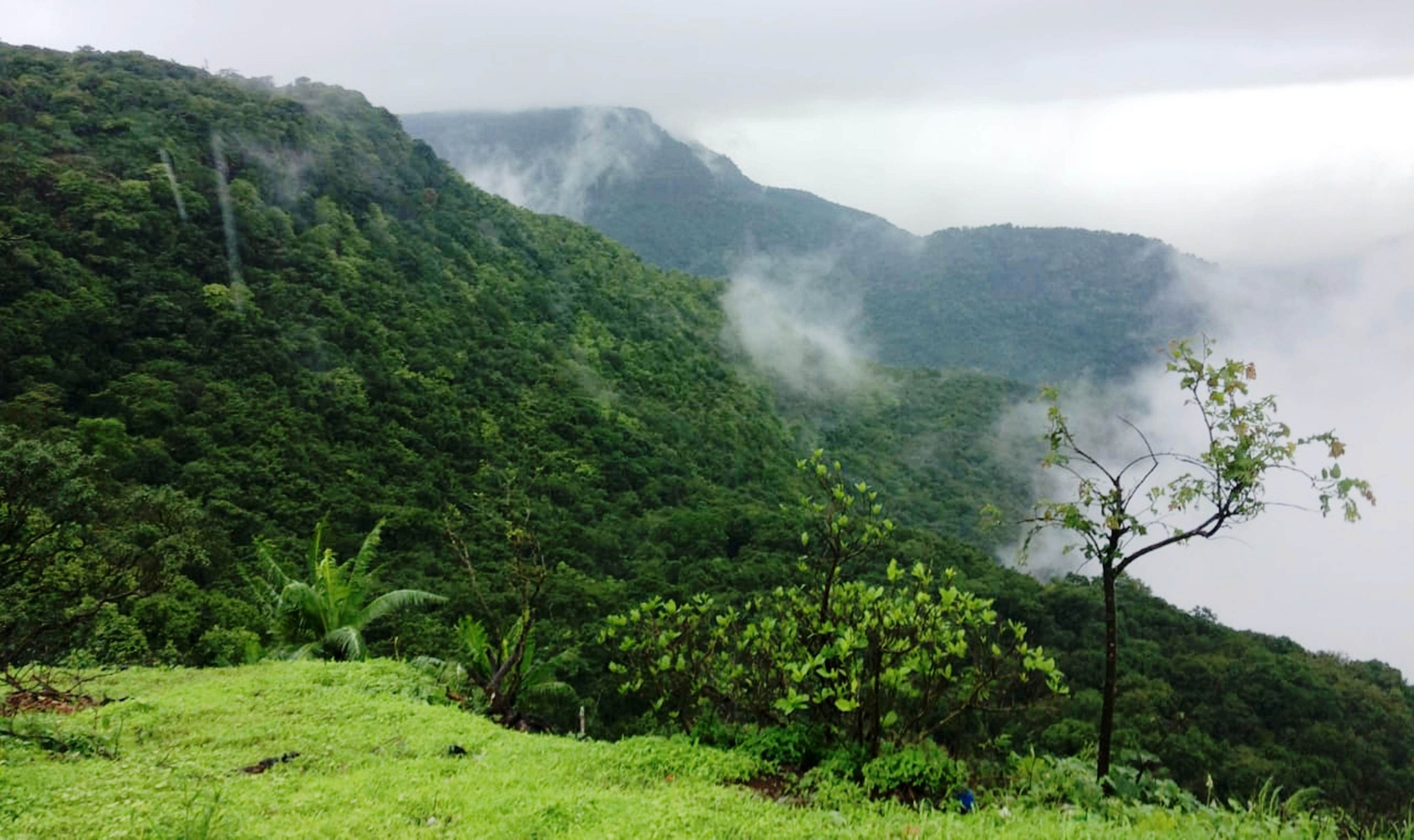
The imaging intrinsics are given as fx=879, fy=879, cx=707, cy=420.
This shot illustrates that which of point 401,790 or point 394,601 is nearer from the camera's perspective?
point 401,790

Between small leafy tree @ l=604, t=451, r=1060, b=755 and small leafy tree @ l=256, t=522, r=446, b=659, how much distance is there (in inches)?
258

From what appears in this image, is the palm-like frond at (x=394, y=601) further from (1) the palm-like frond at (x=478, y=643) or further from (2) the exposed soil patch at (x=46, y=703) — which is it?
(2) the exposed soil patch at (x=46, y=703)

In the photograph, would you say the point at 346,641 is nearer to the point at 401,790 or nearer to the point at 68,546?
the point at 68,546

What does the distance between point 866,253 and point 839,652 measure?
143 metres

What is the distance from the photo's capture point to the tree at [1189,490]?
16.6 ft

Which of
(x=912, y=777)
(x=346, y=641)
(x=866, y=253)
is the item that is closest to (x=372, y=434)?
(x=346, y=641)

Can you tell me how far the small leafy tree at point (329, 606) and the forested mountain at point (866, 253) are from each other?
351ft

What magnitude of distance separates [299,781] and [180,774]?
2.21 ft

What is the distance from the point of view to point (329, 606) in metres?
12.0

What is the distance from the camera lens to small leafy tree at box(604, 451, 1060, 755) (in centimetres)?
514

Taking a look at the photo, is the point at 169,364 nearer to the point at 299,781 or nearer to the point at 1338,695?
the point at 299,781

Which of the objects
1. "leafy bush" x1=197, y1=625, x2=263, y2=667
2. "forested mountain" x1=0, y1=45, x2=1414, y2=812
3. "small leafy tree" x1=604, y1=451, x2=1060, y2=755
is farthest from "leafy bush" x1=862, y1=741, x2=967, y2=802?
"leafy bush" x1=197, y1=625, x2=263, y2=667

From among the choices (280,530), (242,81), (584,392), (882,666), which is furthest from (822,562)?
(242,81)

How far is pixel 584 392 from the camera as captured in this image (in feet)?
150
